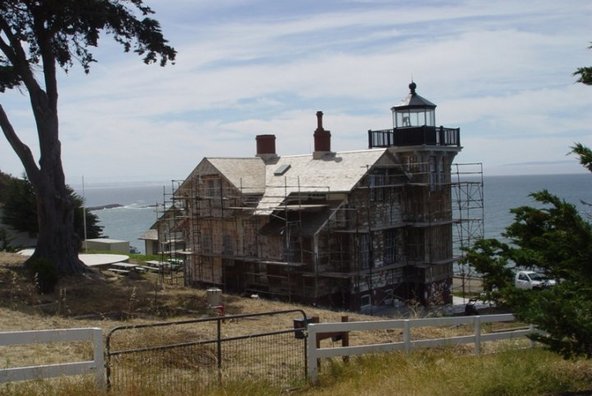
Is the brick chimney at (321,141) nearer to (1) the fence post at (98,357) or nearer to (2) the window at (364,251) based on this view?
(2) the window at (364,251)

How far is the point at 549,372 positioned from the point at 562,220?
2.20m

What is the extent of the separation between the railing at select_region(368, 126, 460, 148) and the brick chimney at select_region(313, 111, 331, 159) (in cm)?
243

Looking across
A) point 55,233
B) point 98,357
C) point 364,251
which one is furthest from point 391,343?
point 364,251

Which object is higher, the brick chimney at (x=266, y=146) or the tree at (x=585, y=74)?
the brick chimney at (x=266, y=146)

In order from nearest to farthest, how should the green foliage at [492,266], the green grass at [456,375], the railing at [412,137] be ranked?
the green grass at [456,375], the green foliage at [492,266], the railing at [412,137]

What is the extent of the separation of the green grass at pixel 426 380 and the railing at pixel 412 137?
23969 mm

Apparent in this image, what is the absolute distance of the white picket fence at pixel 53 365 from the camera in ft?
26.4

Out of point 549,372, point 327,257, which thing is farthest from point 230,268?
point 549,372

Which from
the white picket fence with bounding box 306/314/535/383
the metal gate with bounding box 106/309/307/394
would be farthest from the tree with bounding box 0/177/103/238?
the white picket fence with bounding box 306/314/535/383

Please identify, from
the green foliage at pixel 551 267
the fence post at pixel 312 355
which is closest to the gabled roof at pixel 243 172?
the fence post at pixel 312 355

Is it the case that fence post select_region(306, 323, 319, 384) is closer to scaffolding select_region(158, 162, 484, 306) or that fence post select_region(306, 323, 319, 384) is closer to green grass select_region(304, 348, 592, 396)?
green grass select_region(304, 348, 592, 396)

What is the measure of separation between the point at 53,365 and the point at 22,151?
18.2 meters

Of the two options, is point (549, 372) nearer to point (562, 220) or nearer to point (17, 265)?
point (562, 220)

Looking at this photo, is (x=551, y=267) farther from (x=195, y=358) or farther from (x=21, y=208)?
(x=21, y=208)
